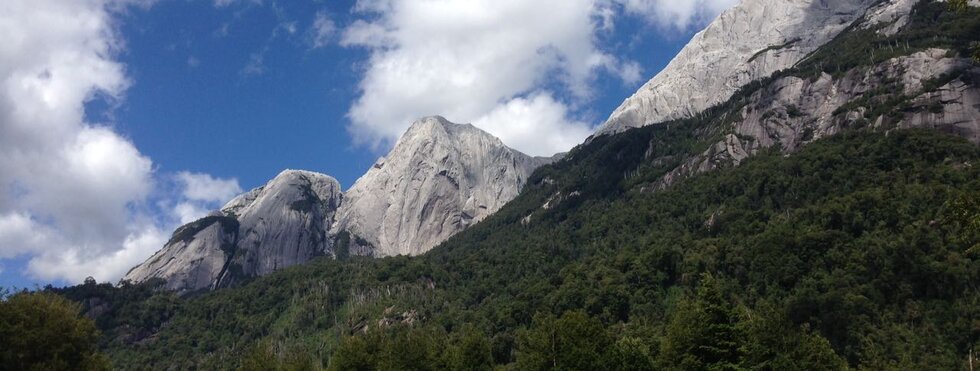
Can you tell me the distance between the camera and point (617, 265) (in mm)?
187750

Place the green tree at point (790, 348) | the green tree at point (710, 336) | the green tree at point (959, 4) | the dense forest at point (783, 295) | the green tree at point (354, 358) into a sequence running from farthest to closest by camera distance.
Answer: the green tree at point (354, 358) < the green tree at point (790, 348) < the dense forest at point (783, 295) < the green tree at point (710, 336) < the green tree at point (959, 4)

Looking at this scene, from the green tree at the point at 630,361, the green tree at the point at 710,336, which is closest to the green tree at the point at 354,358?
the green tree at the point at 630,361

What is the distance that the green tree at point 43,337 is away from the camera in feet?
151

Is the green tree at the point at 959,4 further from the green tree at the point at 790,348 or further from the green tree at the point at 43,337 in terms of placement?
the green tree at the point at 43,337

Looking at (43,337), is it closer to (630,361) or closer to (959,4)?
(630,361)

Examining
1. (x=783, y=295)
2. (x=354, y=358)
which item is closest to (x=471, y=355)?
(x=354, y=358)

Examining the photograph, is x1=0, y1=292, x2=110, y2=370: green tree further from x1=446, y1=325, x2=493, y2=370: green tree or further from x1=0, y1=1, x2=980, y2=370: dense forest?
x1=446, y1=325, x2=493, y2=370: green tree

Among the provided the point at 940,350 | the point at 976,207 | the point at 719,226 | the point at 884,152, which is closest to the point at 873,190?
the point at 884,152

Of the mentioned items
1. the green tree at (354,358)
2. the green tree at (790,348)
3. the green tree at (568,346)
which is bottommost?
the green tree at (790,348)

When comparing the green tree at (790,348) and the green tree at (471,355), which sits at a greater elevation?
the green tree at (471,355)

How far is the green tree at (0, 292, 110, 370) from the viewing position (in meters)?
45.9

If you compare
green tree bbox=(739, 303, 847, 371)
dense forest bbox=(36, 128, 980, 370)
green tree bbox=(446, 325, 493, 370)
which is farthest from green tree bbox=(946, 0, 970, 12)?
green tree bbox=(446, 325, 493, 370)

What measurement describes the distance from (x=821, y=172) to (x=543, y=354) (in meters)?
153

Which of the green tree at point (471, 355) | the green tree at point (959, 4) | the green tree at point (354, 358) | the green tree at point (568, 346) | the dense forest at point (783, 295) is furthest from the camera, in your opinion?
the green tree at point (354, 358)
